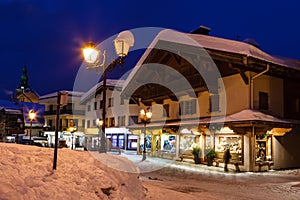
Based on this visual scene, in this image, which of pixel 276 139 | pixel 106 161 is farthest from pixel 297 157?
pixel 106 161

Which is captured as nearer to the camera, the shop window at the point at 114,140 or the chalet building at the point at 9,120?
the chalet building at the point at 9,120

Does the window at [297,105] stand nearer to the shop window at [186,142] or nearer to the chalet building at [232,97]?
the chalet building at [232,97]

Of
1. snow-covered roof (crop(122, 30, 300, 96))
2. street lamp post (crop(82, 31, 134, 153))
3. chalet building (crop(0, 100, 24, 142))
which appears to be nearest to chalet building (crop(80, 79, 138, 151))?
snow-covered roof (crop(122, 30, 300, 96))

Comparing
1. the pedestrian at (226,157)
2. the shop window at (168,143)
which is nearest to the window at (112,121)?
the shop window at (168,143)

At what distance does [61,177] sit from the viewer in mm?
6605

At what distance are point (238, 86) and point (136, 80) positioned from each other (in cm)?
1154

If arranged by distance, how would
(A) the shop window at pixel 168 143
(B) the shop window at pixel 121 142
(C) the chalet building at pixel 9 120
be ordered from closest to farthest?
(C) the chalet building at pixel 9 120
(A) the shop window at pixel 168 143
(B) the shop window at pixel 121 142

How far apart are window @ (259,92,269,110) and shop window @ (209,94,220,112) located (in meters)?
2.77

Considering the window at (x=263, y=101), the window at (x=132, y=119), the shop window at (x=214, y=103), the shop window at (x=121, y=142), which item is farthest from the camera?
the shop window at (x=121, y=142)

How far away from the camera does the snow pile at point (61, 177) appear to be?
575cm

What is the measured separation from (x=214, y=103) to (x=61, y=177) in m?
15.7

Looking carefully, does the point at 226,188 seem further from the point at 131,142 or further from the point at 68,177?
the point at 131,142

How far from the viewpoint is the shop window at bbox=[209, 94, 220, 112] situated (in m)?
20.6

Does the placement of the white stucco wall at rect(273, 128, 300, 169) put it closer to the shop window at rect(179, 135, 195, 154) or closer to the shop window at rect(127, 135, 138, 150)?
the shop window at rect(179, 135, 195, 154)
